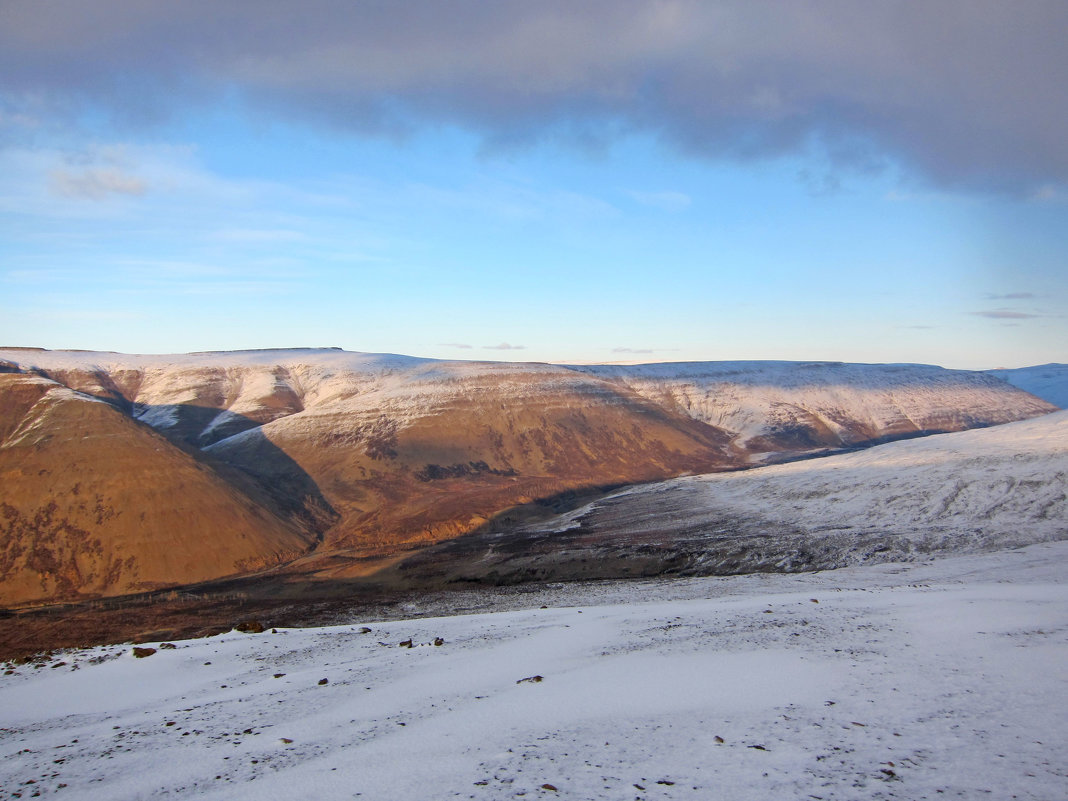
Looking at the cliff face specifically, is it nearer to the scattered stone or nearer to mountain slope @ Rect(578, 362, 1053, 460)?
mountain slope @ Rect(578, 362, 1053, 460)

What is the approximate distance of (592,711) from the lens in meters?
11.1

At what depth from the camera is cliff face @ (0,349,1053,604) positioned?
4941 centimetres

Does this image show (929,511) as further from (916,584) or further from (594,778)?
(594,778)

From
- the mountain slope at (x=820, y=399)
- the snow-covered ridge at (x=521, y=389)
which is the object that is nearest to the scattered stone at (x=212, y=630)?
the snow-covered ridge at (x=521, y=389)

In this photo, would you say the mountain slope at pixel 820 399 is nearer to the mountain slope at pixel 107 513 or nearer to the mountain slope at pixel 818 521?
the mountain slope at pixel 818 521

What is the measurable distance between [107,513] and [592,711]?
50841 mm

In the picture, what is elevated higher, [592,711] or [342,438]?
[592,711]

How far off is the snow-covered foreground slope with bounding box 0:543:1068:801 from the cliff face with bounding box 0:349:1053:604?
3465 cm

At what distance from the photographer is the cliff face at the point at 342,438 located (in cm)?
4941

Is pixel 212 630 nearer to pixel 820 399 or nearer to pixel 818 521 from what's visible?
pixel 818 521

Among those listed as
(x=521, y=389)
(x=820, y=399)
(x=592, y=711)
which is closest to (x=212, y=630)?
(x=592, y=711)

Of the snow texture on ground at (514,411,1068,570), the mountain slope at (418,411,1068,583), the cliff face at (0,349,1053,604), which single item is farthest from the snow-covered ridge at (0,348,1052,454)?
the mountain slope at (418,411,1068,583)

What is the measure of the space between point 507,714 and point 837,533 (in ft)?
117

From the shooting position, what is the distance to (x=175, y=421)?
103500 mm
